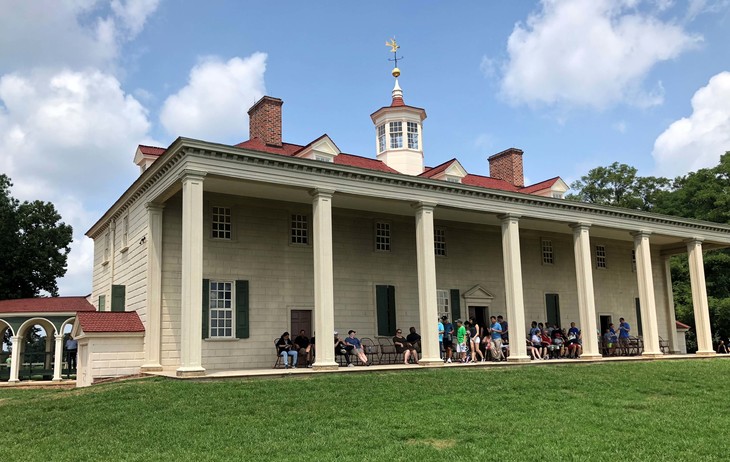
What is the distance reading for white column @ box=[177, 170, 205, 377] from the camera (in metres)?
15.8

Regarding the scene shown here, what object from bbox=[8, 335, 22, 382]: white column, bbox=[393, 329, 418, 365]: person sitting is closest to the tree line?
bbox=[393, 329, 418, 365]: person sitting

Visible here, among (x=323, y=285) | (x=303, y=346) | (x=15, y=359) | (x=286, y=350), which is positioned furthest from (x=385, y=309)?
(x=15, y=359)

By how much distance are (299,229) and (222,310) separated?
3787mm

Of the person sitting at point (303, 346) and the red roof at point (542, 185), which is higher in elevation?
the red roof at point (542, 185)

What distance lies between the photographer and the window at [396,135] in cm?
2916

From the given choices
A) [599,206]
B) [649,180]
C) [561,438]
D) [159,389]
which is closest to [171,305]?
[159,389]

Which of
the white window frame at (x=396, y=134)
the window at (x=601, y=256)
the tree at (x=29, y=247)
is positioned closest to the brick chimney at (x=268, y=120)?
the white window frame at (x=396, y=134)

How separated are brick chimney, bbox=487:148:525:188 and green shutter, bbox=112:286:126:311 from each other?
18.3 m

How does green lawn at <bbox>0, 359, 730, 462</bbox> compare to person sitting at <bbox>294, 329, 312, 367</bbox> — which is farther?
person sitting at <bbox>294, 329, 312, 367</bbox>

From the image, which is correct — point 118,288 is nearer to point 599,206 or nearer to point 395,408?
point 395,408

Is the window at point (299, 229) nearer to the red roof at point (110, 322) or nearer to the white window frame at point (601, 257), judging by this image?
the red roof at point (110, 322)

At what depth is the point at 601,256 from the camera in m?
30.9

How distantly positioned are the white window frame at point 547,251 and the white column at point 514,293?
6.16 meters

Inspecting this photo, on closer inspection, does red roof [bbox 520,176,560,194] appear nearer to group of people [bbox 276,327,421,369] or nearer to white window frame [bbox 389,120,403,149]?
white window frame [bbox 389,120,403,149]
